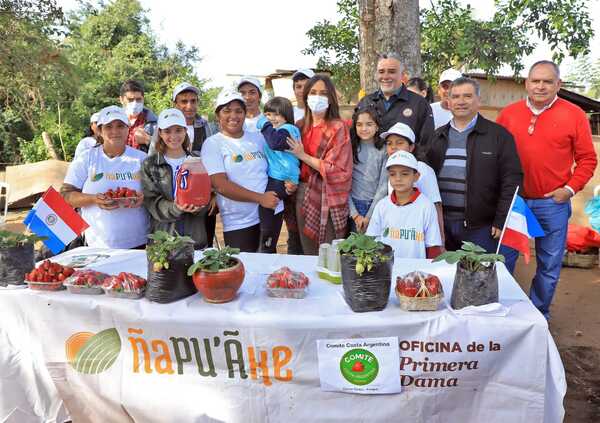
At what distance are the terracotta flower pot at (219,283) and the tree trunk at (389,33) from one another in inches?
171

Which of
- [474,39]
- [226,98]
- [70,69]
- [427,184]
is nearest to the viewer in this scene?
[427,184]

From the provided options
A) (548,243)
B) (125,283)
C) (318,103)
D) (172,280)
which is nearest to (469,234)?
(548,243)

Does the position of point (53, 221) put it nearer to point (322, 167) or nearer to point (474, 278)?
point (322, 167)

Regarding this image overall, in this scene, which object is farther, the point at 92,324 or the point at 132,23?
the point at 132,23

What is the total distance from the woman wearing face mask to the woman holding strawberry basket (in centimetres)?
116

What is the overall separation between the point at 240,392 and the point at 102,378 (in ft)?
2.34

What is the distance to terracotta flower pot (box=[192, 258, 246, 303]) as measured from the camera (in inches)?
96.3

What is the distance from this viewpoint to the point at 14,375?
2.70 meters

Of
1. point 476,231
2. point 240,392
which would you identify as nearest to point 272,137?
point 476,231

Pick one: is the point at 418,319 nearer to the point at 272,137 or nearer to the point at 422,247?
the point at 422,247

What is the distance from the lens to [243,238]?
3.86 meters

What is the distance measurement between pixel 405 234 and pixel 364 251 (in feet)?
3.26

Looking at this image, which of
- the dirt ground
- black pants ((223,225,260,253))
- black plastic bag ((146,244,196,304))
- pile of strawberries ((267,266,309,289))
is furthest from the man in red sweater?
black plastic bag ((146,244,196,304))

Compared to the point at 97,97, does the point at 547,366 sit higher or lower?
lower
